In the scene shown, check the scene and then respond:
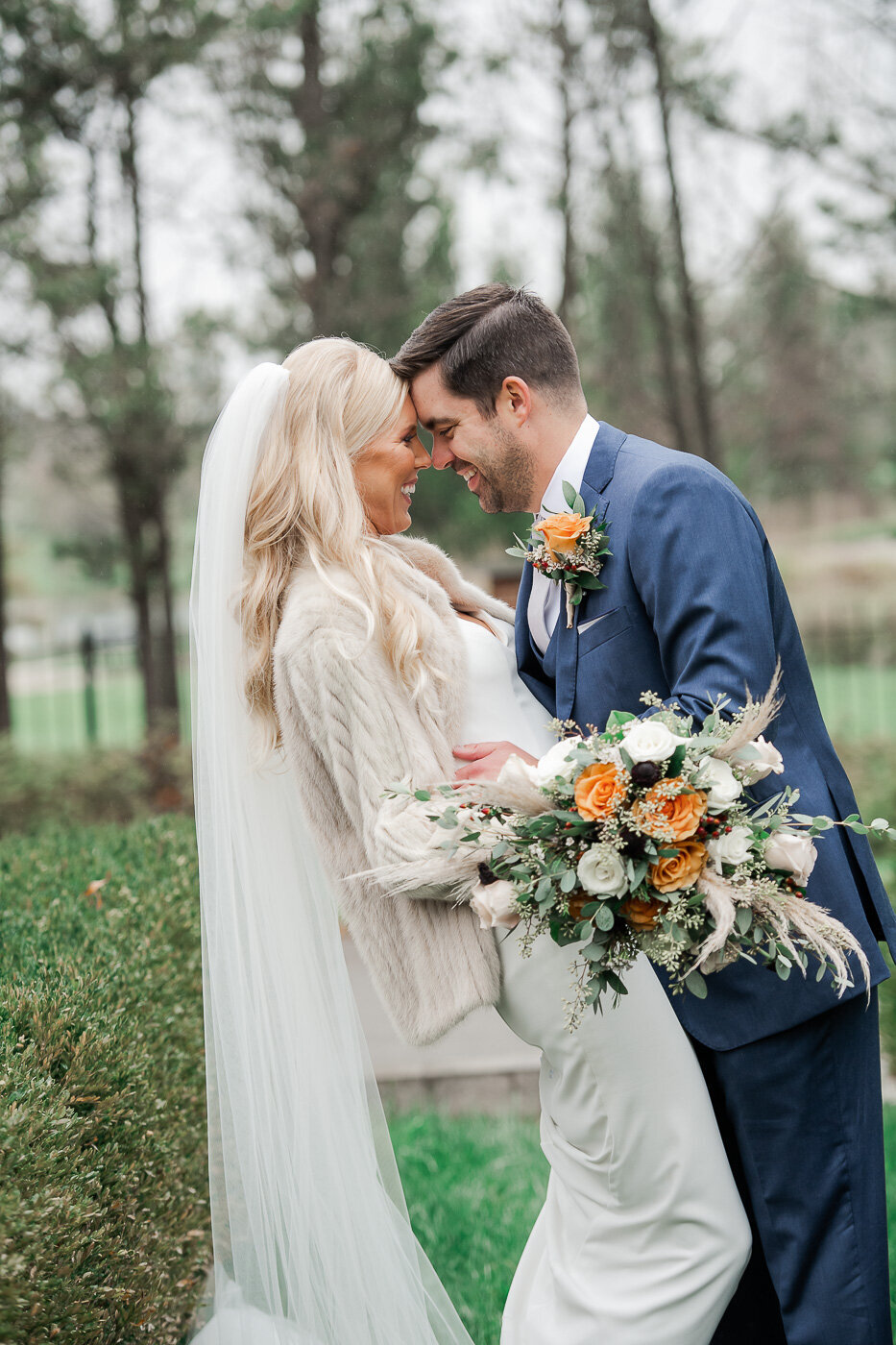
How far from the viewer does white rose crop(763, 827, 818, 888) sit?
1.92m

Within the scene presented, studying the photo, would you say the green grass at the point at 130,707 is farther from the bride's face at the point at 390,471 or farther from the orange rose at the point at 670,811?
the orange rose at the point at 670,811

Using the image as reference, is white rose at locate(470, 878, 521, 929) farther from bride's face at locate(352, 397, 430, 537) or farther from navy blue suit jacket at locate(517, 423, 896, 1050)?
bride's face at locate(352, 397, 430, 537)

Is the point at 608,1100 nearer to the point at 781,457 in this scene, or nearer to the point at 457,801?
the point at 457,801

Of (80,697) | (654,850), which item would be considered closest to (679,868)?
(654,850)

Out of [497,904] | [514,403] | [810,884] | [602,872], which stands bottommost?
[810,884]

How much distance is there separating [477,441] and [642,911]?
141 cm

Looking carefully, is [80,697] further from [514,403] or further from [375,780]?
[375,780]

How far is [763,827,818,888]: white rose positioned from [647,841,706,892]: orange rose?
0.41ft

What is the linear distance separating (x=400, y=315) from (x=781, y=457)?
15.8m

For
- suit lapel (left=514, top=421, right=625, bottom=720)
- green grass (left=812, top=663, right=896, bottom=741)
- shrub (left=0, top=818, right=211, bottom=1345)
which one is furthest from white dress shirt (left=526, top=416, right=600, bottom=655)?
green grass (left=812, top=663, right=896, bottom=741)

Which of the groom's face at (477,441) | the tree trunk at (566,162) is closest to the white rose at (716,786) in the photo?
the groom's face at (477,441)

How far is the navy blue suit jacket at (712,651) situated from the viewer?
2236 mm

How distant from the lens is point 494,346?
2.79 meters

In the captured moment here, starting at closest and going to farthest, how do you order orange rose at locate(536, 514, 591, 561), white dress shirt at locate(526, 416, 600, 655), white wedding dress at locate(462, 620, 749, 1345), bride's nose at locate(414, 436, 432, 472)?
white wedding dress at locate(462, 620, 749, 1345) < orange rose at locate(536, 514, 591, 561) < white dress shirt at locate(526, 416, 600, 655) < bride's nose at locate(414, 436, 432, 472)
